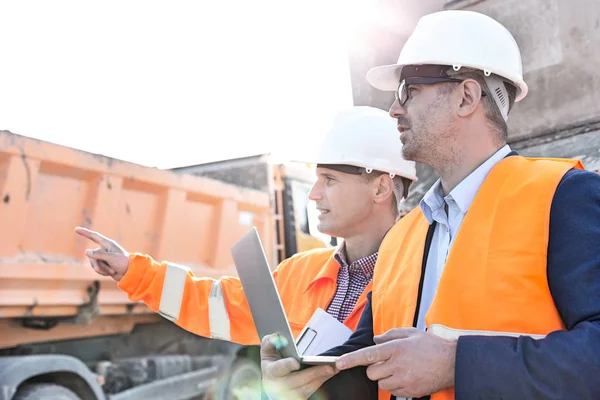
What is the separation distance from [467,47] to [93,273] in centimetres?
350

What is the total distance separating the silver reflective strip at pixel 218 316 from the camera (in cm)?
283

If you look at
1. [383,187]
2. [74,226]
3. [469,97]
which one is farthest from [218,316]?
[74,226]

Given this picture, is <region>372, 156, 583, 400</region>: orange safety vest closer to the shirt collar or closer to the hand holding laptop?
the shirt collar

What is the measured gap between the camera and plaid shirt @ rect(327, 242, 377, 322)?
2543mm

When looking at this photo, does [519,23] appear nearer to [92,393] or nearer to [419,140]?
[419,140]

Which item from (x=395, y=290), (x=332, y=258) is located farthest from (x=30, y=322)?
(x=395, y=290)

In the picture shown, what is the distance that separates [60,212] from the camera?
4.30m

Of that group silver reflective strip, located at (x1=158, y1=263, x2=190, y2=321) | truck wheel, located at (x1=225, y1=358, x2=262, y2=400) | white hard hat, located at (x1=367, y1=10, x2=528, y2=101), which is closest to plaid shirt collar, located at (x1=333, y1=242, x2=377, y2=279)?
silver reflective strip, located at (x1=158, y1=263, x2=190, y2=321)

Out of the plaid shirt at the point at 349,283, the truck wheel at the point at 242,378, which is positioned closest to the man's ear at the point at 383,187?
the plaid shirt at the point at 349,283

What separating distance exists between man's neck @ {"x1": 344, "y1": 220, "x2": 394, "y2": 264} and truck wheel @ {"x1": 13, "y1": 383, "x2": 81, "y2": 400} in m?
2.44

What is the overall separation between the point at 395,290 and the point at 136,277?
54.2 inches

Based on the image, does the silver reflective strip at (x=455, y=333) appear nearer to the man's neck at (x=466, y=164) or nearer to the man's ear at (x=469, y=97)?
the man's neck at (x=466, y=164)

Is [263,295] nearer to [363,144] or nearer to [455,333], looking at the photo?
[455,333]

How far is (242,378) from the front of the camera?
614 cm
